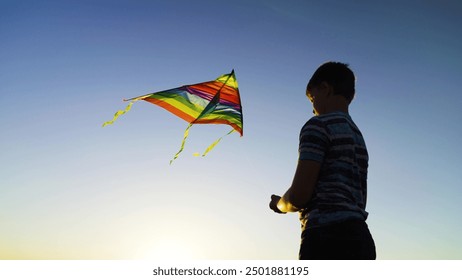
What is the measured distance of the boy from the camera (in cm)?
231

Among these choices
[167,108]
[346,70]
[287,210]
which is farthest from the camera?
[167,108]

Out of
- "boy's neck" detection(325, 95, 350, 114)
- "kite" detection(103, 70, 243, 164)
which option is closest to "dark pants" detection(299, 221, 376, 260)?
"boy's neck" detection(325, 95, 350, 114)

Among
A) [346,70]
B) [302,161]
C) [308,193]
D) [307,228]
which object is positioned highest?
[346,70]

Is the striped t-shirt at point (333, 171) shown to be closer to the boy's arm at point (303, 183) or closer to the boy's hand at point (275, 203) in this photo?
the boy's arm at point (303, 183)

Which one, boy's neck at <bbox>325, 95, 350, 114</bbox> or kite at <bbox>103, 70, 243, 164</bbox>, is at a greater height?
kite at <bbox>103, 70, 243, 164</bbox>

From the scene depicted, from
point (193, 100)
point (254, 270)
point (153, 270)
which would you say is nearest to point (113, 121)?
point (193, 100)

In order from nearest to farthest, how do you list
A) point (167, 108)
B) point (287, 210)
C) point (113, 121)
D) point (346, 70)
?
1. point (287, 210)
2. point (346, 70)
3. point (113, 121)
4. point (167, 108)

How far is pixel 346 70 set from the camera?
2.92 metres

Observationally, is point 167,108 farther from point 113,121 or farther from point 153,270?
point 153,270

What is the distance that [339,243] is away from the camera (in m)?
2.29

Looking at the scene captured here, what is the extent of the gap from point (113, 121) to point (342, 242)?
4326mm

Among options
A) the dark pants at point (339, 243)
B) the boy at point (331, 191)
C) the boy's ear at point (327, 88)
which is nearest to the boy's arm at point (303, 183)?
the boy at point (331, 191)

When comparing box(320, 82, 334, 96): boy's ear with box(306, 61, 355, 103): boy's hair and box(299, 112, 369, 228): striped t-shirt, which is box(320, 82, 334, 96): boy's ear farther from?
box(299, 112, 369, 228): striped t-shirt

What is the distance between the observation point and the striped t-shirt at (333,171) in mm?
2363
